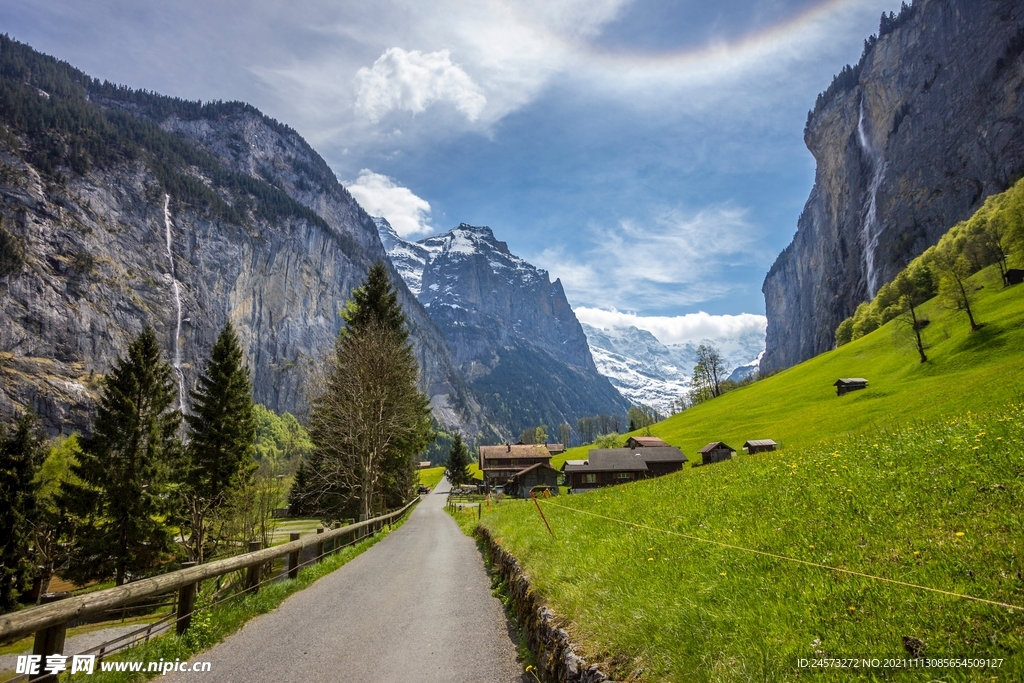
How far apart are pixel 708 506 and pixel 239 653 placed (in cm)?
917

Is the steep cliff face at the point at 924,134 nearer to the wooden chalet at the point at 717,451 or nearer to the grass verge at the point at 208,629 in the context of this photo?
the wooden chalet at the point at 717,451

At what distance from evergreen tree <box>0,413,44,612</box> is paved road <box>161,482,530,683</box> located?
2835 cm

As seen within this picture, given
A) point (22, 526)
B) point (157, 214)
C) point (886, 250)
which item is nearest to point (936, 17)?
point (886, 250)

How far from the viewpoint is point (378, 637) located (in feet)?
27.0

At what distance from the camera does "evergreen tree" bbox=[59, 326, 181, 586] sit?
31.6 metres

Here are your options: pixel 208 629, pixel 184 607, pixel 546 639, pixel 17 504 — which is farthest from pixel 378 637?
pixel 17 504

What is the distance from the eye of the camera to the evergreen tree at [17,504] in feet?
92.4

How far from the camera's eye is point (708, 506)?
1077 centimetres

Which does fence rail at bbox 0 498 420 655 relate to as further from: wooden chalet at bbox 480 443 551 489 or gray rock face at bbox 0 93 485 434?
gray rock face at bbox 0 93 485 434

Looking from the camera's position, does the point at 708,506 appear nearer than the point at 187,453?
Yes

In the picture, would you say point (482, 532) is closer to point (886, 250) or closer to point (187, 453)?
point (187, 453)

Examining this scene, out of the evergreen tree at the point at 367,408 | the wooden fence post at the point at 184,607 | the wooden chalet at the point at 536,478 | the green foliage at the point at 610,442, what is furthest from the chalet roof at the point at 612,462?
the wooden fence post at the point at 184,607

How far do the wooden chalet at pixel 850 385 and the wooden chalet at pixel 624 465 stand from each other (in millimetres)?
25309

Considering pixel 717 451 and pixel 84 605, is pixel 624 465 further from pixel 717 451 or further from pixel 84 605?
pixel 84 605
